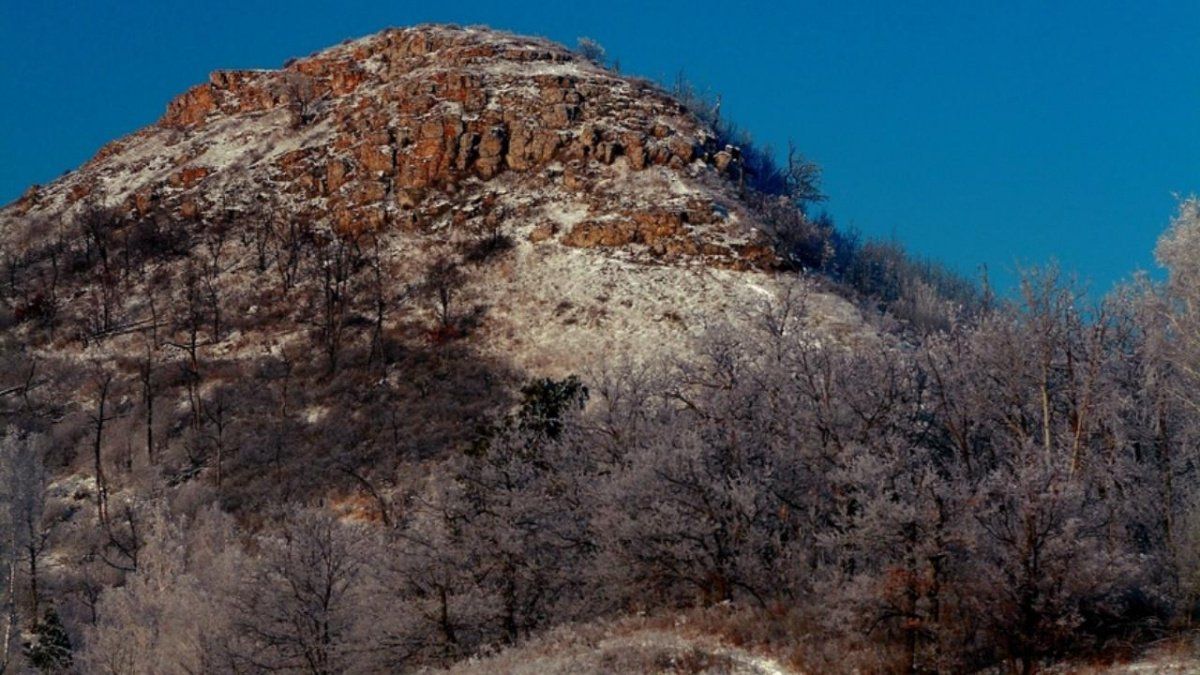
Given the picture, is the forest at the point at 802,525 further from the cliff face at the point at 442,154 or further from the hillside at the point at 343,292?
the cliff face at the point at 442,154

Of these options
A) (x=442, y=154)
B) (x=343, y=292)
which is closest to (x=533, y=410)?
(x=343, y=292)

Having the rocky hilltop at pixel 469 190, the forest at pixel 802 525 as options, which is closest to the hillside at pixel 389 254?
the rocky hilltop at pixel 469 190

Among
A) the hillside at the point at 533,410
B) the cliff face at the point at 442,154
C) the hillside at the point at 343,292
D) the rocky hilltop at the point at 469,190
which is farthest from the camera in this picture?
the cliff face at the point at 442,154

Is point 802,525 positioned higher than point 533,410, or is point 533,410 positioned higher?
point 533,410

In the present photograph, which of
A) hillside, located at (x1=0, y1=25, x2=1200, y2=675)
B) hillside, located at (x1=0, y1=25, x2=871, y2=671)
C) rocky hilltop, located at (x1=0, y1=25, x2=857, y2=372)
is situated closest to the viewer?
hillside, located at (x1=0, y1=25, x2=1200, y2=675)

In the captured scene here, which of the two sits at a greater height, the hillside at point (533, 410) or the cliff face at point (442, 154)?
the cliff face at point (442, 154)

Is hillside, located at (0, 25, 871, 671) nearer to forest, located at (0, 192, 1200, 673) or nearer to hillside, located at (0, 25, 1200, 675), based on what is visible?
hillside, located at (0, 25, 1200, 675)

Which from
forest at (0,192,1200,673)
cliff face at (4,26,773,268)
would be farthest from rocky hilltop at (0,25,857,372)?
forest at (0,192,1200,673)

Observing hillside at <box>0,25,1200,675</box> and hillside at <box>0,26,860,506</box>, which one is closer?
hillside at <box>0,25,1200,675</box>

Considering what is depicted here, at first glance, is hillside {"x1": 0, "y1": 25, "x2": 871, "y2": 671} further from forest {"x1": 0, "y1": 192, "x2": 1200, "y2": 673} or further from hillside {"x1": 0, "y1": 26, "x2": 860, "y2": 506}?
forest {"x1": 0, "y1": 192, "x2": 1200, "y2": 673}

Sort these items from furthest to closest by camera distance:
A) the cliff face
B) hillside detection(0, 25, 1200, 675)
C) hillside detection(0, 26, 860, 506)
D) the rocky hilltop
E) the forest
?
1. the cliff face
2. the rocky hilltop
3. hillside detection(0, 26, 860, 506)
4. hillside detection(0, 25, 1200, 675)
5. the forest

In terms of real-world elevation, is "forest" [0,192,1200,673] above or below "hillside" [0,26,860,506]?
below

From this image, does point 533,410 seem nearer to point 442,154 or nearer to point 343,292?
point 343,292

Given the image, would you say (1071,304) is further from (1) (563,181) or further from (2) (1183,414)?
(1) (563,181)
